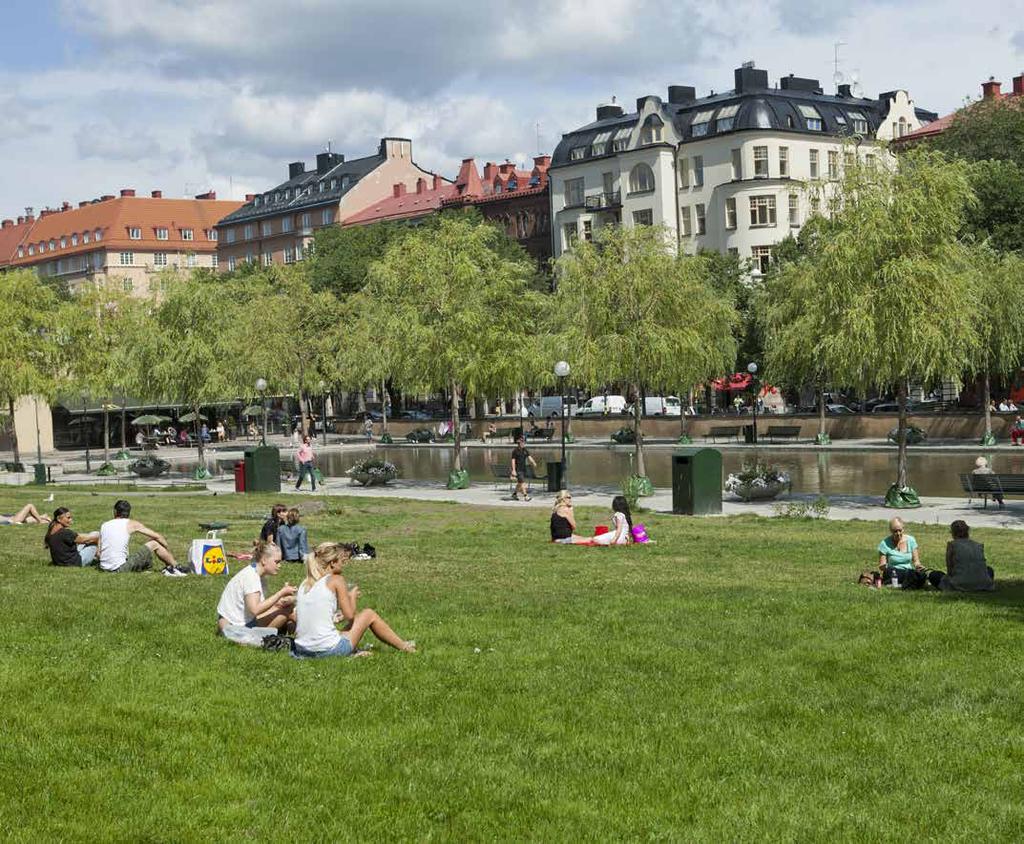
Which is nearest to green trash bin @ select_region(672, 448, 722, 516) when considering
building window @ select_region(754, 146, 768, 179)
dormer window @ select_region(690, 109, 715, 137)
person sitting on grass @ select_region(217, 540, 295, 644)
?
person sitting on grass @ select_region(217, 540, 295, 644)

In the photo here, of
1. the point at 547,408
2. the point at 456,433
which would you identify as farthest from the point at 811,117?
the point at 456,433

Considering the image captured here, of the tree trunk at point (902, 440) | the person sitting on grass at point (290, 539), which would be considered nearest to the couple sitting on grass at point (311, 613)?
the person sitting on grass at point (290, 539)

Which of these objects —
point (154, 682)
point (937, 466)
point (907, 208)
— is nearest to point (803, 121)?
point (937, 466)

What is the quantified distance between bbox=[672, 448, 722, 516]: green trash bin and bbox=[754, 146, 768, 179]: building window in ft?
197

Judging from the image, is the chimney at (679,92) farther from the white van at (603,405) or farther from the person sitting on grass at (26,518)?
the person sitting on grass at (26,518)

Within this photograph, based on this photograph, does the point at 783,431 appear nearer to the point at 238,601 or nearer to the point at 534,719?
the point at 238,601

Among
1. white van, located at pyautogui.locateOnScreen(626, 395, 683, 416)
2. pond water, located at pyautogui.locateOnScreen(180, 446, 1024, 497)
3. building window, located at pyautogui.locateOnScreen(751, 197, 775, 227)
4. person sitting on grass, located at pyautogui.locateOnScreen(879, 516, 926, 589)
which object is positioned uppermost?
building window, located at pyautogui.locateOnScreen(751, 197, 775, 227)

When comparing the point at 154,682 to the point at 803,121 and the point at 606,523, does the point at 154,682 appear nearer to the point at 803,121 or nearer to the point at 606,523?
the point at 606,523

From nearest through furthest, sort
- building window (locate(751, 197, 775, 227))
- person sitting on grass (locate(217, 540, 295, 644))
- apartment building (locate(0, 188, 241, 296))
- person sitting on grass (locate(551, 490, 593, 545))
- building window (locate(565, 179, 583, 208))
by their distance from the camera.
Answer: person sitting on grass (locate(217, 540, 295, 644)), person sitting on grass (locate(551, 490, 593, 545)), building window (locate(751, 197, 775, 227)), building window (locate(565, 179, 583, 208)), apartment building (locate(0, 188, 241, 296))

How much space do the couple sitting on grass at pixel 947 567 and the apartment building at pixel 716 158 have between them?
209 feet

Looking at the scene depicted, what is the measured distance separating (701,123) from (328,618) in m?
81.6

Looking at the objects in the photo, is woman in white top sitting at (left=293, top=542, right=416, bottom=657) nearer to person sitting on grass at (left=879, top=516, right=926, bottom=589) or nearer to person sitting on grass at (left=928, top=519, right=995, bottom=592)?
person sitting on grass at (left=928, top=519, right=995, bottom=592)

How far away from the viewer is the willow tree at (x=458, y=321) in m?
38.8

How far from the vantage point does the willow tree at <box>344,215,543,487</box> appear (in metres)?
38.8
